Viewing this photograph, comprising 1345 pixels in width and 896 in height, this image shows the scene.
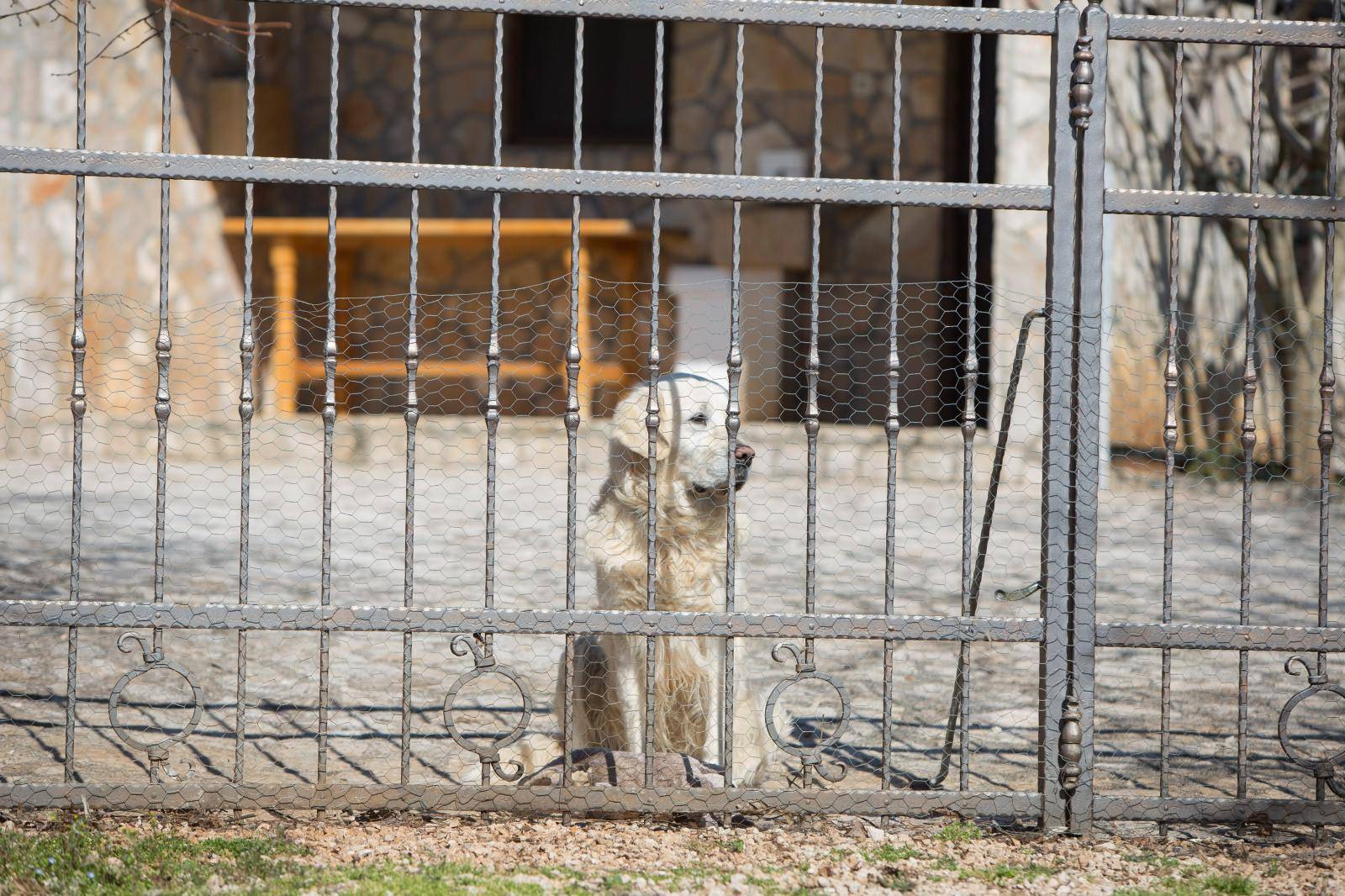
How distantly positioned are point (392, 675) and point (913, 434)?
4342 millimetres

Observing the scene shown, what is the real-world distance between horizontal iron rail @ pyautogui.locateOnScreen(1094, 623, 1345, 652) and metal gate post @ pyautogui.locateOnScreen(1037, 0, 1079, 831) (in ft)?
0.38

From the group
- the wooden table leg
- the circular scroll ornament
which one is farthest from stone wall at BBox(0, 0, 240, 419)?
the circular scroll ornament

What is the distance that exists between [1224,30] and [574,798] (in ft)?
7.43

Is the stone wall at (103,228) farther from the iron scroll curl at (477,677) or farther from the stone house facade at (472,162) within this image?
the iron scroll curl at (477,677)

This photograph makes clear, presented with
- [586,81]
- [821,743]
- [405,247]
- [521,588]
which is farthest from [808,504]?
[586,81]

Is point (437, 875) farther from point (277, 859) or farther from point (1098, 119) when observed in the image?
point (1098, 119)

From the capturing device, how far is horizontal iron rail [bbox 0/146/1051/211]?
2820mm

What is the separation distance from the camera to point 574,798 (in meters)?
2.86

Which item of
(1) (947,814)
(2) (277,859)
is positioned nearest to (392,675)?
(2) (277,859)

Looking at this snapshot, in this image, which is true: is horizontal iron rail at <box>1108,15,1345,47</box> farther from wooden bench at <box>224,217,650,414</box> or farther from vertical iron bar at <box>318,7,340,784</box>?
wooden bench at <box>224,217,650,414</box>

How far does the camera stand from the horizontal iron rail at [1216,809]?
2.88 meters

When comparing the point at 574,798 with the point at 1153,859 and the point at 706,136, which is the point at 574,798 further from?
the point at 706,136

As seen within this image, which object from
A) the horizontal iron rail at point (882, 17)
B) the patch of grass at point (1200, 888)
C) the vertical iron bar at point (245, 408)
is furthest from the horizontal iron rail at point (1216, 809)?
the vertical iron bar at point (245, 408)

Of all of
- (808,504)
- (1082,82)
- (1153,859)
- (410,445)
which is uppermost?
(1082,82)
